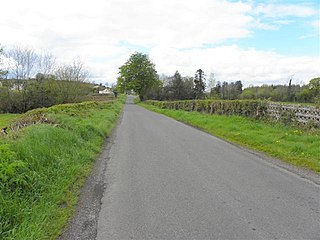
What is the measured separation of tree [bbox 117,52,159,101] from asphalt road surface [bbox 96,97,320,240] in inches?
2546

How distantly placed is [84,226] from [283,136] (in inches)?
372

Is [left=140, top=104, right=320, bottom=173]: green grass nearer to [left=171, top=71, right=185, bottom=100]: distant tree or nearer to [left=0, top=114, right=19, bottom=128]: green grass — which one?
[left=0, top=114, right=19, bottom=128]: green grass

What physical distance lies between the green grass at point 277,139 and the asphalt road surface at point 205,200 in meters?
1.12

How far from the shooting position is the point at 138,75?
72.5 m

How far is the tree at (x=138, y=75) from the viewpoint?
236 feet

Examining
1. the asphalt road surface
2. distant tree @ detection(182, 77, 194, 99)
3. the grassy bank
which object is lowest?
the asphalt road surface

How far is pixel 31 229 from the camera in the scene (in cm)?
358

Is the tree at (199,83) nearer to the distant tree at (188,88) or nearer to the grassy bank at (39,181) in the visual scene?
the distant tree at (188,88)

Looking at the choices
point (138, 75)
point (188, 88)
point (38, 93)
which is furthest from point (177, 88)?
point (38, 93)

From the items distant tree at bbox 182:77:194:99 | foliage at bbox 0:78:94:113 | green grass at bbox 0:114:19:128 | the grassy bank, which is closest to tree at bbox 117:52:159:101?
distant tree at bbox 182:77:194:99

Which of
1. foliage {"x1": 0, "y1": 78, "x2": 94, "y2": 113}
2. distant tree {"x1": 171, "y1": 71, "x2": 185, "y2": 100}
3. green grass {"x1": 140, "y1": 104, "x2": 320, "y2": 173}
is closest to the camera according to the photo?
green grass {"x1": 140, "y1": 104, "x2": 320, "y2": 173}

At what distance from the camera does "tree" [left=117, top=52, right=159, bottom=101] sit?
7188cm

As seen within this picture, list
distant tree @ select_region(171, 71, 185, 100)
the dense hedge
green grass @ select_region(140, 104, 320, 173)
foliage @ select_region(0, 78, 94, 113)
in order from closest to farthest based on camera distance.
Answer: green grass @ select_region(140, 104, 320, 173)
the dense hedge
foliage @ select_region(0, 78, 94, 113)
distant tree @ select_region(171, 71, 185, 100)

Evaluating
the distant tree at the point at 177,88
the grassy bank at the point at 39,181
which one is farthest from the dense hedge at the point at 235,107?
the distant tree at the point at 177,88
